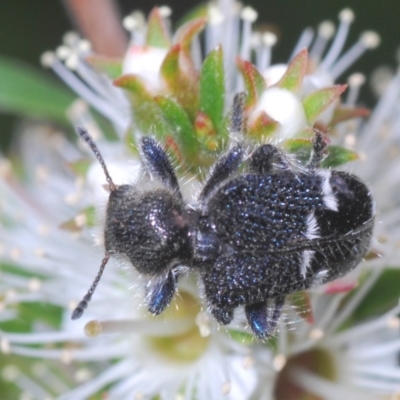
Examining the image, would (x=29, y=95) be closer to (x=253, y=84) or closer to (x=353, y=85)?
(x=353, y=85)

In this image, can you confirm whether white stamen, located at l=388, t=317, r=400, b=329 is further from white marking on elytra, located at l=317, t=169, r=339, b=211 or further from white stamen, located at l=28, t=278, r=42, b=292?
white stamen, located at l=28, t=278, r=42, b=292

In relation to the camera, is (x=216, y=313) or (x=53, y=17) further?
(x=53, y=17)

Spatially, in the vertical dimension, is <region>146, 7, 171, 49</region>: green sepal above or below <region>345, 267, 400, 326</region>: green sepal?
above

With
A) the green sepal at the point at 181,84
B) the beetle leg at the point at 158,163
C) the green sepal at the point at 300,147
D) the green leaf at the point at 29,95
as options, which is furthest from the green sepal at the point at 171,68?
the green leaf at the point at 29,95

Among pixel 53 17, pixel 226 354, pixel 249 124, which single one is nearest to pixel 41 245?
pixel 226 354

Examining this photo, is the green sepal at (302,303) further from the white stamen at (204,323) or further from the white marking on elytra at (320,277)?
the white stamen at (204,323)

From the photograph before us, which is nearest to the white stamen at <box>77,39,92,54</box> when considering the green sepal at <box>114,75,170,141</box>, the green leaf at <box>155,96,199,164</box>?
the green sepal at <box>114,75,170,141</box>

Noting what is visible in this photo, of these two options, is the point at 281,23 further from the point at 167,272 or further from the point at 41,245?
the point at 167,272
